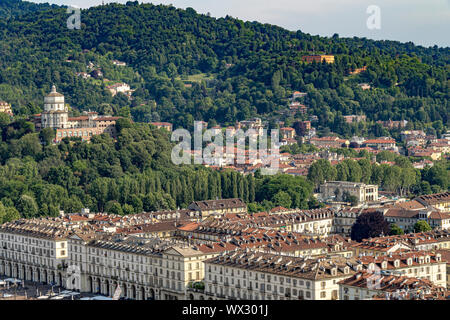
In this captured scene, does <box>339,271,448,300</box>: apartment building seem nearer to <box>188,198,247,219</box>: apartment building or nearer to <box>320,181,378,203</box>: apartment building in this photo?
<box>188,198,247,219</box>: apartment building

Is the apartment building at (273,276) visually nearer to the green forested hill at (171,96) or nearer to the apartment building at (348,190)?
the green forested hill at (171,96)

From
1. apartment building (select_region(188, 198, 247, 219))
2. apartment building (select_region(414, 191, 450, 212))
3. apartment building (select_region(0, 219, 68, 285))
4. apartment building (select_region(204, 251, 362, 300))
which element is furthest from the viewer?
apartment building (select_region(414, 191, 450, 212))

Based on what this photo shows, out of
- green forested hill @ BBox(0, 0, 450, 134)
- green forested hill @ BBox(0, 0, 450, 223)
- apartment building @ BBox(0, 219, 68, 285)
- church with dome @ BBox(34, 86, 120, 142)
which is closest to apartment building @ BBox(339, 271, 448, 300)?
apartment building @ BBox(0, 219, 68, 285)

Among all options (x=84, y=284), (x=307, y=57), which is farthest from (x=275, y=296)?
(x=307, y=57)

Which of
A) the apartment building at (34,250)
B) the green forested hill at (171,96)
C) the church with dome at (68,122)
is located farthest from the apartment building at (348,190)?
the apartment building at (34,250)

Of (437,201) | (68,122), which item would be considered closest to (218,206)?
(437,201)
